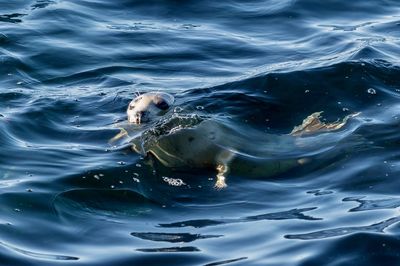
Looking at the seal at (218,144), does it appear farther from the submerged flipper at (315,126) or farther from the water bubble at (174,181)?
the water bubble at (174,181)

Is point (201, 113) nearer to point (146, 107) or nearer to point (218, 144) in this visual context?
point (146, 107)

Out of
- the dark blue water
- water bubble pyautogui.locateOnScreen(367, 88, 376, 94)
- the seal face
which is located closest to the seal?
the seal face

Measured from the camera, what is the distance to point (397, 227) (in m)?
6.67

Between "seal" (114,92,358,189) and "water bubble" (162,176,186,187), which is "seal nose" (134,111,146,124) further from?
"water bubble" (162,176,186,187)

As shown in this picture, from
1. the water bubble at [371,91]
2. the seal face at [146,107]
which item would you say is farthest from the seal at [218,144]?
the water bubble at [371,91]

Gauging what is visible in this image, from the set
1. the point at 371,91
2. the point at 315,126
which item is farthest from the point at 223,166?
the point at 371,91

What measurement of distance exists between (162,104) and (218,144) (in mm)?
1215

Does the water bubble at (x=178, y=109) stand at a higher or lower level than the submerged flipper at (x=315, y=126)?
higher

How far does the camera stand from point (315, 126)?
9133mm

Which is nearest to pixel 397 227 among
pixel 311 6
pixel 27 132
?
pixel 27 132

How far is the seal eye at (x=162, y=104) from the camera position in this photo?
9.49m

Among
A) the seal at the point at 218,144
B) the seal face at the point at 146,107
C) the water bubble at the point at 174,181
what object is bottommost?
the water bubble at the point at 174,181

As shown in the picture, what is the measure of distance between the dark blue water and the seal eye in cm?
25

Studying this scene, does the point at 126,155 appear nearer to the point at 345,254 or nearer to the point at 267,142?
the point at 267,142
